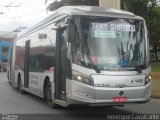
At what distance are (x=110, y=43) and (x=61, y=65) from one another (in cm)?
178

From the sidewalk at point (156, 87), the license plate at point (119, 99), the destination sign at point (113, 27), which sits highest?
the destination sign at point (113, 27)

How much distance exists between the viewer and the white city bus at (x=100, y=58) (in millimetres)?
11938

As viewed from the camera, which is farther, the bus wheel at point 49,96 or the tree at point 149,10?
the tree at point 149,10

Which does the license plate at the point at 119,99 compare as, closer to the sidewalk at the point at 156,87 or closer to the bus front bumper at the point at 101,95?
the bus front bumper at the point at 101,95

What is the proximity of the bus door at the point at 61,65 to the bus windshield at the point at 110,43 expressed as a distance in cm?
86

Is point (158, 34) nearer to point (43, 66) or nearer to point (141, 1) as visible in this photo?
point (141, 1)

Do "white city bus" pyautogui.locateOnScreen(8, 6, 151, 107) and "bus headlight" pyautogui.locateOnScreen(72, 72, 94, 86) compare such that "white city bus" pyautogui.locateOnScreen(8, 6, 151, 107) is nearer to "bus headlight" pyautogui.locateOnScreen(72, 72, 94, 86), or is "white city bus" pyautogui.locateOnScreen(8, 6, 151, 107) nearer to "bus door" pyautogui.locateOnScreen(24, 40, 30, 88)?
"bus headlight" pyautogui.locateOnScreen(72, 72, 94, 86)

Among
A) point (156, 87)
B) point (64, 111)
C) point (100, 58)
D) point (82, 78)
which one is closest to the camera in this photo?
point (82, 78)

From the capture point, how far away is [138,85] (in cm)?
1228

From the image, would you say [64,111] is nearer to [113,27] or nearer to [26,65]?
[113,27]

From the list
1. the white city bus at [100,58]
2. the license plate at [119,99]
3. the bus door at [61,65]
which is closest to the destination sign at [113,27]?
the white city bus at [100,58]

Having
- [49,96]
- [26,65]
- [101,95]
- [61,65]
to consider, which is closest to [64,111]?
[49,96]

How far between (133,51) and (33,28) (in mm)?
6828

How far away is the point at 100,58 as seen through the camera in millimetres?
12172
